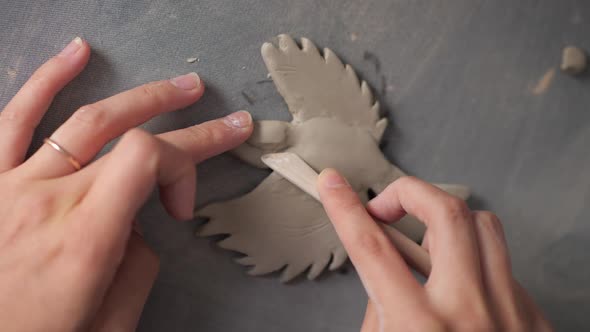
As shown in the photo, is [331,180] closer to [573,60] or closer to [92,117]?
[92,117]

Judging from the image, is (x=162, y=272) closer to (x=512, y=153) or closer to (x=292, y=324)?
(x=292, y=324)

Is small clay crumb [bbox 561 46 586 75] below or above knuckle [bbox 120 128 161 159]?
below

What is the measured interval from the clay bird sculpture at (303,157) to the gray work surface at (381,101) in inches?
1.2

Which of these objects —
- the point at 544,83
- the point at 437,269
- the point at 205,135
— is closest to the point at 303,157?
the point at 205,135


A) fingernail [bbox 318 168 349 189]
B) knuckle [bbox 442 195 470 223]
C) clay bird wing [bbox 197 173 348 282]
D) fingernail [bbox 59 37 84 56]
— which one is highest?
fingernail [bbox 59 37 84 56]

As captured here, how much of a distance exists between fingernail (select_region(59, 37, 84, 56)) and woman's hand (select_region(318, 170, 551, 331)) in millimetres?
377

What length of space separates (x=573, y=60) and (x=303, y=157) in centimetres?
57

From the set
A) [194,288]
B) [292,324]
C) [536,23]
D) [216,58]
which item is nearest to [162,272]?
[194,288]

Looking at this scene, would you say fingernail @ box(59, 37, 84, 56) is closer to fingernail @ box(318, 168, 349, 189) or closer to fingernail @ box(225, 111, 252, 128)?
fingernail @ box(225, 111, 252, 128)

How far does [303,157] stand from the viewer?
0.71m

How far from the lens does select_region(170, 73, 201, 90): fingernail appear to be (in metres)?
0.65

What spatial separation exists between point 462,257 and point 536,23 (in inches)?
23.0

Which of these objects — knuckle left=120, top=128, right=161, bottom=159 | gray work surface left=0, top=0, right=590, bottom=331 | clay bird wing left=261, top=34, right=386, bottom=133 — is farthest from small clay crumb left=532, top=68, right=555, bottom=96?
knuckle left=120, top=128, right=161, bottom=159

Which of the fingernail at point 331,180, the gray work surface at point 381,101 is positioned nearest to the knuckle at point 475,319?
the fingernail at point 331,180
